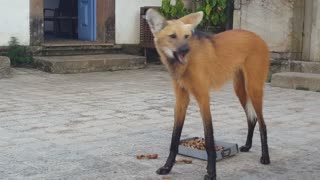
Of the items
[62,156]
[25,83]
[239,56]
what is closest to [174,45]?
[239,56]

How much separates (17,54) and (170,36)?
6.88 m

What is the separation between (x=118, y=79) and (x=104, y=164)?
5268 millimetres

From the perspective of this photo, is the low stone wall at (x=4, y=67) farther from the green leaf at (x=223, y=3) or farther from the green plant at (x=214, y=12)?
the green leaf at (x=223, y=3)

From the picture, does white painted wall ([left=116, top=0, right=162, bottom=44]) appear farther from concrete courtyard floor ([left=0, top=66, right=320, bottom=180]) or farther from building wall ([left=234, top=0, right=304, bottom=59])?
concrete courtyard floor ([left=0, top=66, right=320, bottom=180])

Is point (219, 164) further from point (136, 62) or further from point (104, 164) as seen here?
point (136, 62)

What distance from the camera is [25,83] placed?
8578 millimetres

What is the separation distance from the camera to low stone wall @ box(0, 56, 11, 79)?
8.90 metres

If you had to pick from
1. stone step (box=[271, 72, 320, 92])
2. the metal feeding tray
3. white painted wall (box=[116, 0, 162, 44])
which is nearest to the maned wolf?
the metal feeding tray

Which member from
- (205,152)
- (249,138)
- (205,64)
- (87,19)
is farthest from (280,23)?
(205,64)

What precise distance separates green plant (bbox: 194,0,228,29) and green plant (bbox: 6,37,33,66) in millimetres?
3731

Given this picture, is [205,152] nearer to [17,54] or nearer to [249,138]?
[249,138]

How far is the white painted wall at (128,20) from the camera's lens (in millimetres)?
11562

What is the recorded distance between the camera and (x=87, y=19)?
11.8 m

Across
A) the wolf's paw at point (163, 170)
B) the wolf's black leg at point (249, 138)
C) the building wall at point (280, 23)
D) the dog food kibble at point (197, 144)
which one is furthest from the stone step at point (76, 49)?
the wolf's paw at point (163, 170)
